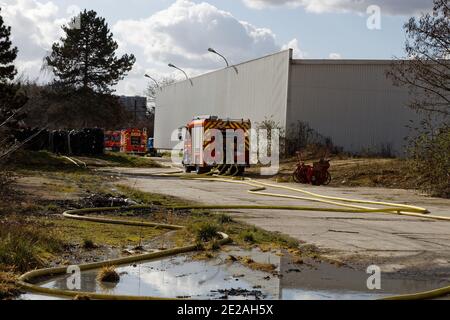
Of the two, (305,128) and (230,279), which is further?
(305,128)

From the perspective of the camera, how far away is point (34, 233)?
8.27m

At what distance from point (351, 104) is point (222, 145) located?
9369 millimetres

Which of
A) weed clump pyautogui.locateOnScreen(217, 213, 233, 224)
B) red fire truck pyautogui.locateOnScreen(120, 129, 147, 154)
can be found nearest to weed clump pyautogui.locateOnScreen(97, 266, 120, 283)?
weed clump pyautogui.locateOnScreen(217, 213, 233, 224)

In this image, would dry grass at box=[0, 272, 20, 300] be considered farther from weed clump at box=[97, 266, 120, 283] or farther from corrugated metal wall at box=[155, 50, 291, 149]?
corrugated metal wall at box=[155, 50, 291, 149]

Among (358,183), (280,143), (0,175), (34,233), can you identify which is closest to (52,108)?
(280,143)

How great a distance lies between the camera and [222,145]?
29.9 meters

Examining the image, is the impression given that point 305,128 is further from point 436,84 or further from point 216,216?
point 216,216

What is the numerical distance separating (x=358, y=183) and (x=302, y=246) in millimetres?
16599

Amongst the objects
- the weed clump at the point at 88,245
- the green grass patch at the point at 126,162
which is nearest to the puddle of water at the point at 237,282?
the weed clump at the point at 88,245

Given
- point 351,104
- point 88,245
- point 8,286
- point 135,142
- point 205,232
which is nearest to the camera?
point 8,286

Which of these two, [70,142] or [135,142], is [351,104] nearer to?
[70,142]

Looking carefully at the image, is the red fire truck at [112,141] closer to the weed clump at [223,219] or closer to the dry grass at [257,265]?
the weed clump at [223,219]

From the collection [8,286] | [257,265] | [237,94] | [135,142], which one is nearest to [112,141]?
[135,142]

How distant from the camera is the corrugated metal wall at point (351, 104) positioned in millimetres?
35469
